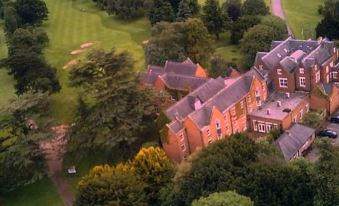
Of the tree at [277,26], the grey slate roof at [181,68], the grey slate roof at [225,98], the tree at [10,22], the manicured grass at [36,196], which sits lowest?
the manicured grass at [36,196]

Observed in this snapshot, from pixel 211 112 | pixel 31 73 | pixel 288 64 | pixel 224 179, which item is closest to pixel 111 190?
pixel 224 179

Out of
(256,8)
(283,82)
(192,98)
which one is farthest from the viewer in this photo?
(256,8)

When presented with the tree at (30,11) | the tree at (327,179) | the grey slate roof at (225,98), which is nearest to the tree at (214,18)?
the grey slate roof at (225,98)

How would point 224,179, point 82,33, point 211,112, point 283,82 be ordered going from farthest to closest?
point 82,33 → point 283,82 → point 211,112 → point 224,179

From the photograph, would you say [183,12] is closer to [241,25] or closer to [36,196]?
[241,25]

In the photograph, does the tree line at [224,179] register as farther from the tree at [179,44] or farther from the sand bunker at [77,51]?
the sand bunker at [77,51]

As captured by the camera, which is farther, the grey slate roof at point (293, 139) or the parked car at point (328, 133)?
the parked car at point (328, 133)

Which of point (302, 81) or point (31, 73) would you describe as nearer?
point (302, 81)

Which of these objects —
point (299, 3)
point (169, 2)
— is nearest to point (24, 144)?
point (169, 2)
